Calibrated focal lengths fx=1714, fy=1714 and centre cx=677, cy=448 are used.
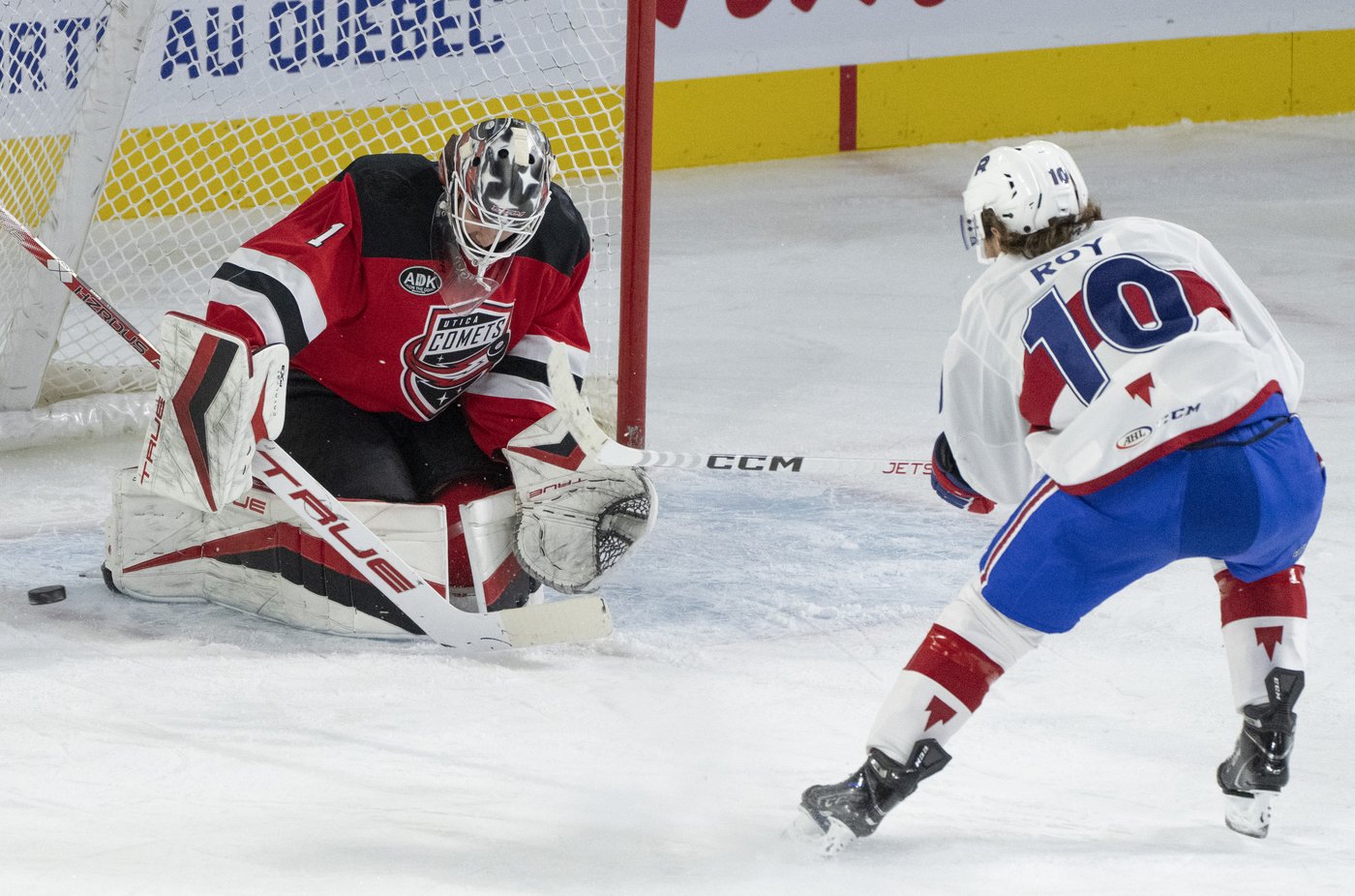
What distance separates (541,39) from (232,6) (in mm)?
904

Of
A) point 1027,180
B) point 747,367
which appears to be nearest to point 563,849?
point 1027,180

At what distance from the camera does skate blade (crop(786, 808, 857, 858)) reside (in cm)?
177

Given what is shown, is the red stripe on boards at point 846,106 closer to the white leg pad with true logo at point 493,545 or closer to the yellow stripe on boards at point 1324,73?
the yellow stripe on boards at point 1324,73

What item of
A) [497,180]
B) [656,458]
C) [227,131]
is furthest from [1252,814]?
[227,131]

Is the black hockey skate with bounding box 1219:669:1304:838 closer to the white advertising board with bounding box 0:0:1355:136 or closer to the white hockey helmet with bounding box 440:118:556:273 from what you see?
the white hockey helmet with bounding box 440:118:556:273

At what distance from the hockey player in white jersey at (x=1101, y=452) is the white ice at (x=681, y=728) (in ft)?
0.46

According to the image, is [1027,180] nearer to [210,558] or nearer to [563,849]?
[563,849]

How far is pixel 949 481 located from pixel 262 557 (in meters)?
1.08

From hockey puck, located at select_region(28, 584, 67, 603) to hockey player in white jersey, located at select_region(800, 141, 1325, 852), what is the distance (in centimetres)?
135

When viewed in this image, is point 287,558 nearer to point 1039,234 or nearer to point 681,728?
point 681,728

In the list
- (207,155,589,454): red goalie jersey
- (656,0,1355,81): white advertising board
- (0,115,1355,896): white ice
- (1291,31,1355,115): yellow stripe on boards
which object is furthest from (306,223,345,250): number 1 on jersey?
(1291,31,1355,115): yellow stripe on boards

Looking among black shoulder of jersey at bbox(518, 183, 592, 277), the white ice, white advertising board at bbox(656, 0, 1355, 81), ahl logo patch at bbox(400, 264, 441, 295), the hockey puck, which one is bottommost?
the white ice

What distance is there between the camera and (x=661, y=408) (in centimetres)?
371

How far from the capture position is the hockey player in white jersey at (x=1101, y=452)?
5.56 ft
